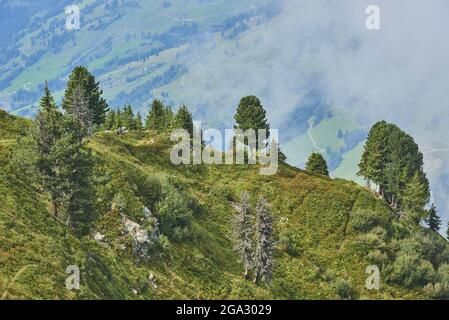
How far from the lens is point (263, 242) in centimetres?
7819

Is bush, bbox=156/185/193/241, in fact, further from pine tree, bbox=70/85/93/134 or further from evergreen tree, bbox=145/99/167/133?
evergreen tree, bbox=145/99/167/133

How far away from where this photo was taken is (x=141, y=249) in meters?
72.4

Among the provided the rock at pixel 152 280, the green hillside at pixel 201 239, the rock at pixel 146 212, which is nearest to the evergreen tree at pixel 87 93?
the green hillside at pixel 201 239

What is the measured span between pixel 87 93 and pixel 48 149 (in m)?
66.7

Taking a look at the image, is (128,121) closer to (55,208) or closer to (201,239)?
(201,239)

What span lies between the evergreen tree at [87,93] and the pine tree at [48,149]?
206 feet

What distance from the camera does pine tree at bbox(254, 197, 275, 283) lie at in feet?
255

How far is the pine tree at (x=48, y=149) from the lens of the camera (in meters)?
63.5

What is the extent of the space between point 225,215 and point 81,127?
35339 mm

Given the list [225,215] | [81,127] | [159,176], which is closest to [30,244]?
[81,127]

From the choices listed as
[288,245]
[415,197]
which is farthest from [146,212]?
[415,197]
